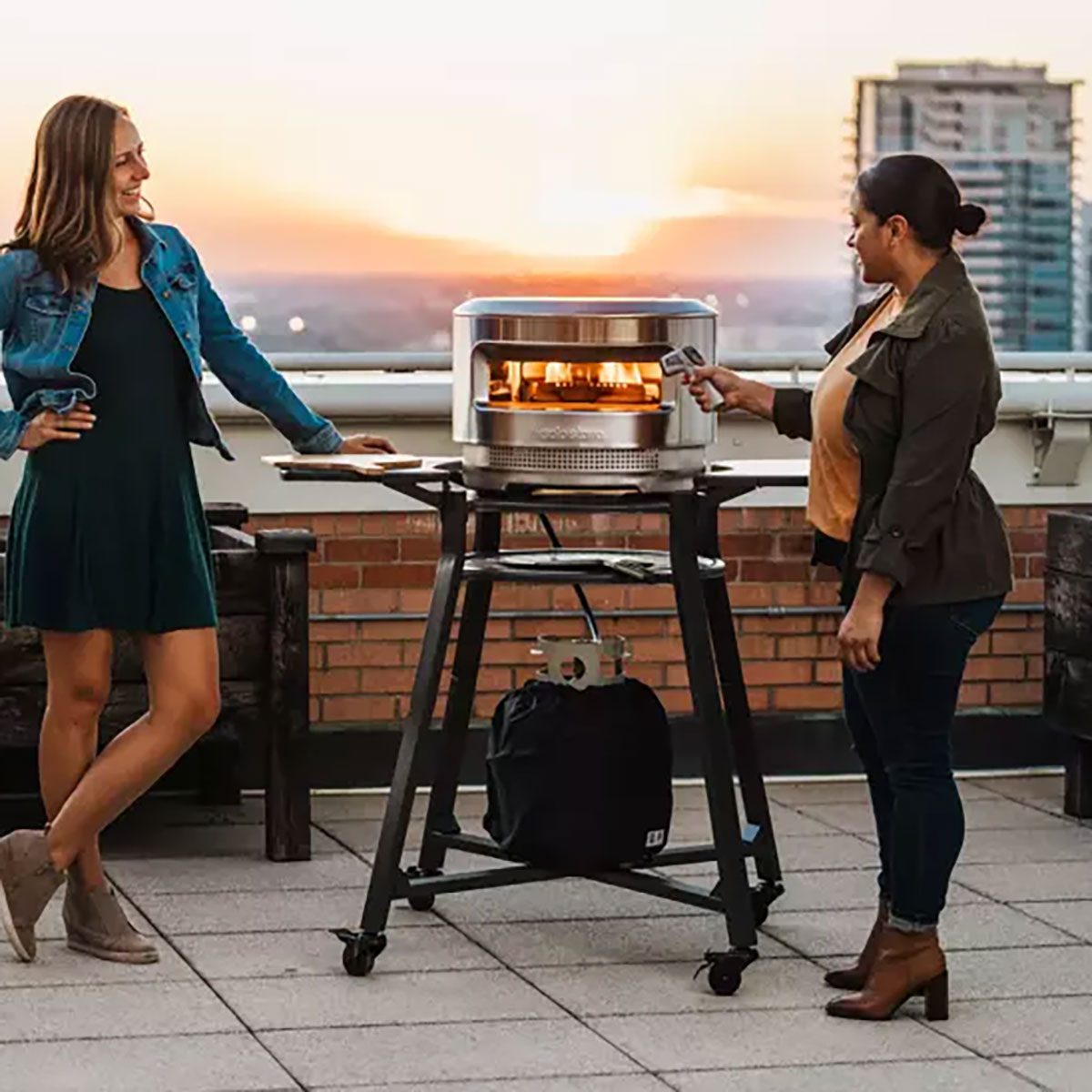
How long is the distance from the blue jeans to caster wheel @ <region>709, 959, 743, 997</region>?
37cm

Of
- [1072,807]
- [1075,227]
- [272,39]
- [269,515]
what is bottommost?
[1072,807]

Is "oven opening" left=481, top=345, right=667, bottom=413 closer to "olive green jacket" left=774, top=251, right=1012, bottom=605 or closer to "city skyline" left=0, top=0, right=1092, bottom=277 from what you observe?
"olive green jacket" left=774, top=251, right=1012, bottom=605

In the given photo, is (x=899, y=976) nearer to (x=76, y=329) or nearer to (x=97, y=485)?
(x=97, y=485)

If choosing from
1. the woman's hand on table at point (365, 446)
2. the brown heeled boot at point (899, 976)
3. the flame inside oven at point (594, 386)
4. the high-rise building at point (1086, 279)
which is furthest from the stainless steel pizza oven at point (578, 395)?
the high-rise building at point (1086, 279)

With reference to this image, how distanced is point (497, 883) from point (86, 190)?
1739 mm

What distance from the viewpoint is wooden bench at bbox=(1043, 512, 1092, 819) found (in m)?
7.06

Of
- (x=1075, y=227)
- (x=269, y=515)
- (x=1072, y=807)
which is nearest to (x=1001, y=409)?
(x=1075, y=227)

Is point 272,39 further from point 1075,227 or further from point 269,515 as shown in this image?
point 1075,227

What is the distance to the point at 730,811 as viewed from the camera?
5383mm

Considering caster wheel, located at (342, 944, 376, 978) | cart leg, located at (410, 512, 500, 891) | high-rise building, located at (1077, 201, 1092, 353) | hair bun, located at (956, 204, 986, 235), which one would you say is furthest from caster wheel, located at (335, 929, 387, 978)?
high-rise building, located at (1077, 201, 1092, 353)

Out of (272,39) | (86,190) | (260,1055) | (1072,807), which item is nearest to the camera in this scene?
(260,1055)

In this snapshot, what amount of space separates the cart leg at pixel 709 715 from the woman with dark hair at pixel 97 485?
101cm

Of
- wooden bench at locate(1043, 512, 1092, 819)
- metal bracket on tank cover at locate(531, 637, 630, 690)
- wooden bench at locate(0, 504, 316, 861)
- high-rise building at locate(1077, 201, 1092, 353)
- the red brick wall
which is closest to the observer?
metal bracket on tank cover at locate(531, 637, 630, 690)

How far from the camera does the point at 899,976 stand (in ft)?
16.2
